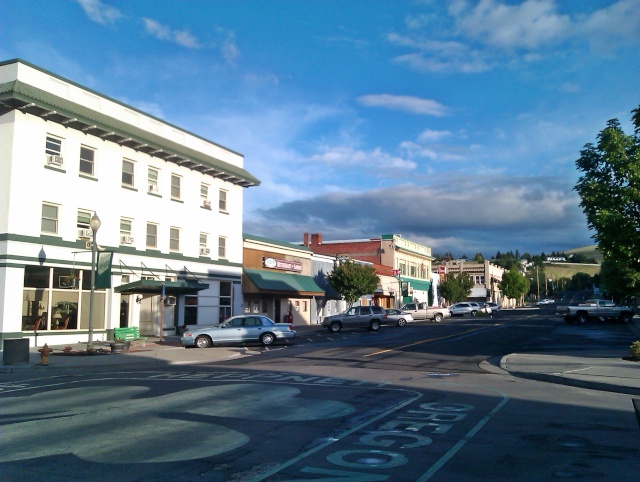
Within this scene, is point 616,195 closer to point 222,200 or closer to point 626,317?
point 222,200

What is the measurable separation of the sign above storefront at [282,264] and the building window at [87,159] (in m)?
17.8

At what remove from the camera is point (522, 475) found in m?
6.91

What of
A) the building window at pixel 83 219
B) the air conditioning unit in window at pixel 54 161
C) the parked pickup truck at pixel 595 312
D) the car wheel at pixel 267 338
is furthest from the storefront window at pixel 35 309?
the parked pickup truck at pixel 595 312

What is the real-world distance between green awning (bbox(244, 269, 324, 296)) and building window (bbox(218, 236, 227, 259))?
258cm

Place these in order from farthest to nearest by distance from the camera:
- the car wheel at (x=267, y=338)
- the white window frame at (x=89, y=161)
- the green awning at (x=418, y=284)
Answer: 1. the green awning at (x=418, y=284)
2. the white window frame at (x=89, y=161)
3. the car wheel at (x=267, y=338)

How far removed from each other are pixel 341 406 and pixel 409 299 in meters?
70.6

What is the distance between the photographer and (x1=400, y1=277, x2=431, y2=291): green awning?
8165 centimetres

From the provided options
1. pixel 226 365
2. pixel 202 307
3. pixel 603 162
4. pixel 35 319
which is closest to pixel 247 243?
pixel 202 307

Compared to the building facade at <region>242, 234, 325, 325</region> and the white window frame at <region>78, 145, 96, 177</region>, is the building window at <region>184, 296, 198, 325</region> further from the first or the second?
the white window frame at <region>78, 145, 96, 177</region>

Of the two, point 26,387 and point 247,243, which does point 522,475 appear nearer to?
point 26,387

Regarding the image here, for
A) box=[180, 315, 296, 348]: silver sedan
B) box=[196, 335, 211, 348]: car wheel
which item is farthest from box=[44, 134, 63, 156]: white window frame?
box=[196, 335, 211, 348]: car wheel

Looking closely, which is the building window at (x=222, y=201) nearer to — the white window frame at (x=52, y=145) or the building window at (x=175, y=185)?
the building window at (x=175, y=185)

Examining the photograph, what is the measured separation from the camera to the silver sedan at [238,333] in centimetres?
2831

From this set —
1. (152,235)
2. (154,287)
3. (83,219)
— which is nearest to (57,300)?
(83,219)
